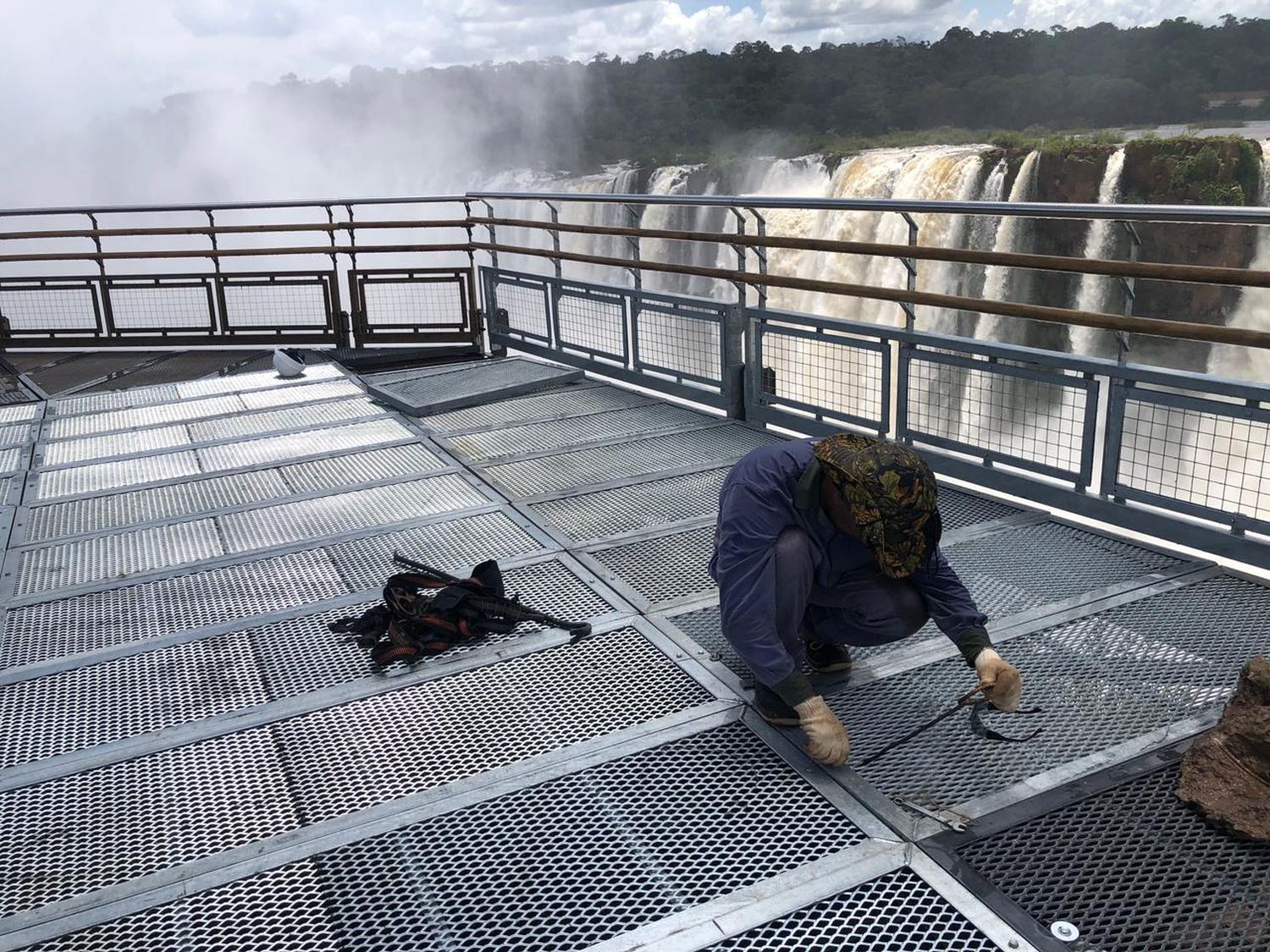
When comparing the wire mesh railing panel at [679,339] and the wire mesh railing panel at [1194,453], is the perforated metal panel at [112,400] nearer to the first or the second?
the wire mesh railing panel at [679,339]

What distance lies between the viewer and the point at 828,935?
229 centimetres

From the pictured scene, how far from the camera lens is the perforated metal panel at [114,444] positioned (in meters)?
6.48

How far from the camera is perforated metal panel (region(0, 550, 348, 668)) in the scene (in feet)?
12.9

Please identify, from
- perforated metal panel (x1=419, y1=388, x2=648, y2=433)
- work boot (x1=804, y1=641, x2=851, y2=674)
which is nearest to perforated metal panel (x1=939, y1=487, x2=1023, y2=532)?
work boot (x1=804, y1=641, x2=851, y2=674)

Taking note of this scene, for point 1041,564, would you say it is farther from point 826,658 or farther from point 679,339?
point 679,339

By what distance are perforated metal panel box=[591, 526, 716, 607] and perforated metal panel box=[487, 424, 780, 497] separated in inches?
38.0

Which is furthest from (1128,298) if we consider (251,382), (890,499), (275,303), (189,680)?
(275,303)

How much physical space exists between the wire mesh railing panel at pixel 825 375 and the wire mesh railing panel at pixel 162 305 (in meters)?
6.11

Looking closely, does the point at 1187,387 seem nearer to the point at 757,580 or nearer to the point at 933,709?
the point at 933,709

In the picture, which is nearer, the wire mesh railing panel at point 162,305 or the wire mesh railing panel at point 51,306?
the wire mesh railing panel at point 162,305

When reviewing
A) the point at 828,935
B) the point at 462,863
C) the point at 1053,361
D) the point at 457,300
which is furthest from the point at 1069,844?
the point at 457,300

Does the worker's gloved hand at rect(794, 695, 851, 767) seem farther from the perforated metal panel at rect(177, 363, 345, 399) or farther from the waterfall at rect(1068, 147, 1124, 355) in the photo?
the waterfall at rect(1068, 147, 1124, 355)

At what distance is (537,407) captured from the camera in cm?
721

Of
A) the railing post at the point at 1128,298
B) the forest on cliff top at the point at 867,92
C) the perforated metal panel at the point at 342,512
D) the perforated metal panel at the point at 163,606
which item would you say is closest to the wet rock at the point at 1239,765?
the railing post at the point at 1128,298
